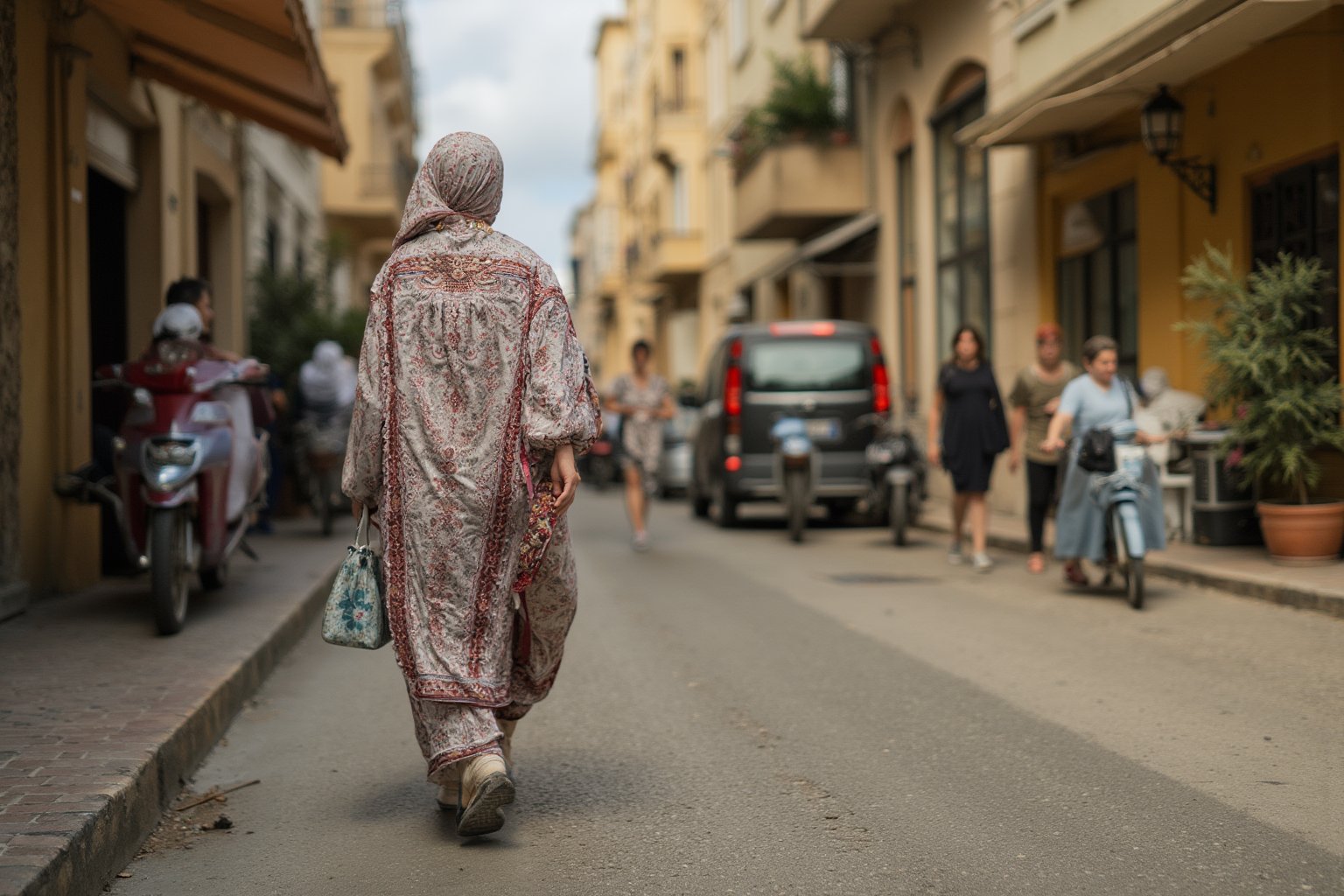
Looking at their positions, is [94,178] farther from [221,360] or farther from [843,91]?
[843,91]

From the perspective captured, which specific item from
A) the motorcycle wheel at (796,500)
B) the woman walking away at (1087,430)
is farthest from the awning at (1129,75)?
the motorcycle wheel at (796,500)

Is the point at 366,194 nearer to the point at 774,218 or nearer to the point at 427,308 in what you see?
the point at 774,218

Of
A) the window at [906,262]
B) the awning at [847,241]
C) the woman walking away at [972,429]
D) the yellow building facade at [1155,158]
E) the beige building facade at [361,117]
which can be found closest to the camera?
the yellow building facade at [1155,158]

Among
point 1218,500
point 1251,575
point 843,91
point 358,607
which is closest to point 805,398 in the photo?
point 1218,500

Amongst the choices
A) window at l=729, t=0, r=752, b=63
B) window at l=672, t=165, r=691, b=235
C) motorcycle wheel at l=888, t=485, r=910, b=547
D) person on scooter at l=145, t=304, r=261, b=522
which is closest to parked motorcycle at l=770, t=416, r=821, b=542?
motorcycle wheel at l=888, t=485, r=910, b=547

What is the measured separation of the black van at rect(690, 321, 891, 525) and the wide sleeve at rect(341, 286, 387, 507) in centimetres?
1158

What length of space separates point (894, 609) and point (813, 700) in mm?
3152

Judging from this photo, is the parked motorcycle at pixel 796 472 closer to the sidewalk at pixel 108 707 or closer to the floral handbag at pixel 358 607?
the sidewalk at pixel 108 707

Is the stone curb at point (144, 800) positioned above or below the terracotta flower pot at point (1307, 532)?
below

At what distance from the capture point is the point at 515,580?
454 centimetres

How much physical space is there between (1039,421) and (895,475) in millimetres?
2515

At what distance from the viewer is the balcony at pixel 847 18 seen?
2019 centimetres

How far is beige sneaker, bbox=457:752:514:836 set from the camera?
13.8ft

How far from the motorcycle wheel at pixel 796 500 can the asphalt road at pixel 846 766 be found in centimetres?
521
